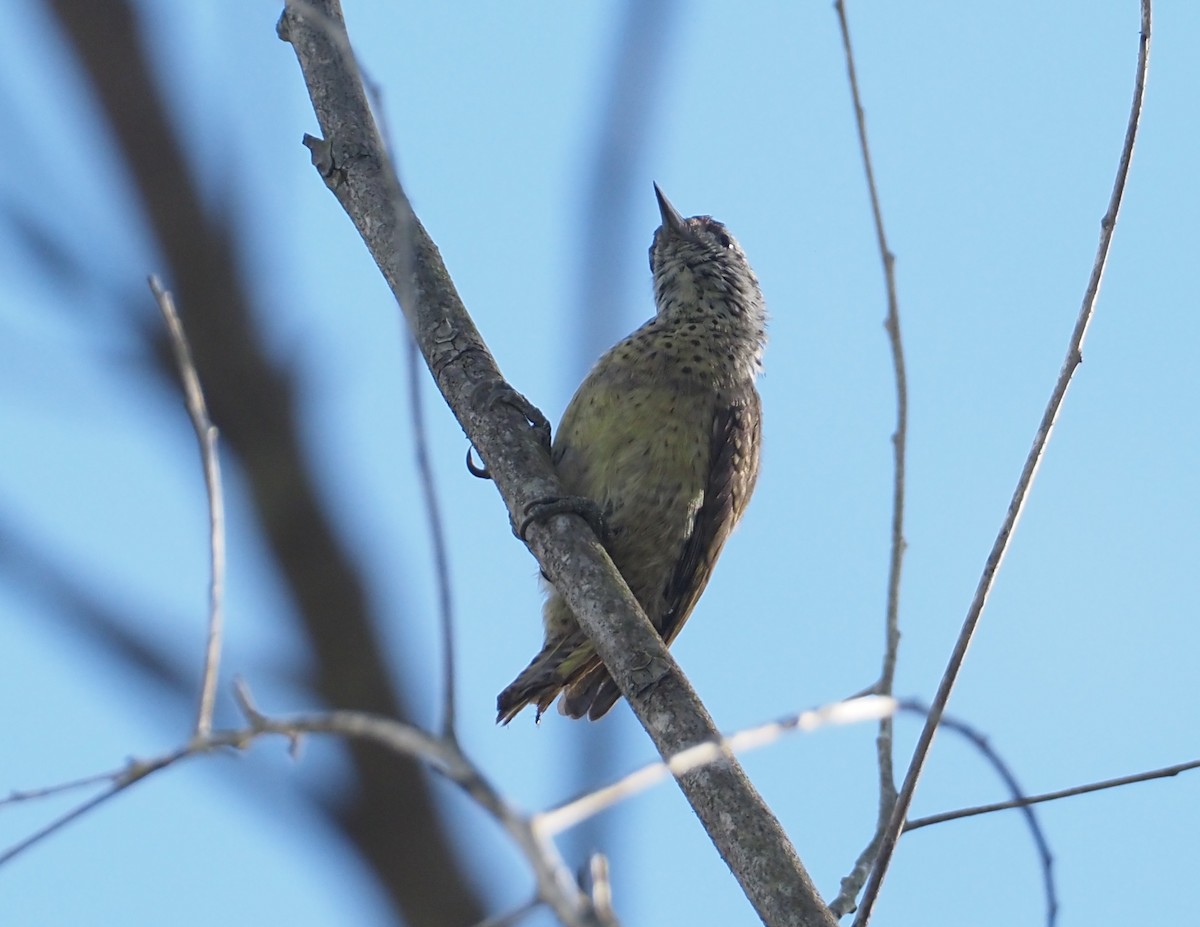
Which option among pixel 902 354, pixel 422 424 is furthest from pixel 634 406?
pixel 422 424

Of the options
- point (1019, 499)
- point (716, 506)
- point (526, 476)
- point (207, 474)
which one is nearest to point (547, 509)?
point (526, 476)

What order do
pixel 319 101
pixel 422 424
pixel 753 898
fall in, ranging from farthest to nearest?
pixel 319 101, pixel 753 898, pixel 422 424

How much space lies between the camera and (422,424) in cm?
149

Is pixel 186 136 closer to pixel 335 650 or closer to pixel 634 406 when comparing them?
pixel 335 650

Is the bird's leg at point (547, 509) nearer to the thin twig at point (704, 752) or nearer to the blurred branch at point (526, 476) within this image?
the blurred branch at point (526, 476)

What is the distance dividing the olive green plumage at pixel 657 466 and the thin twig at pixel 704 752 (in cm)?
265

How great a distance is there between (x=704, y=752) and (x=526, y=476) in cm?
148

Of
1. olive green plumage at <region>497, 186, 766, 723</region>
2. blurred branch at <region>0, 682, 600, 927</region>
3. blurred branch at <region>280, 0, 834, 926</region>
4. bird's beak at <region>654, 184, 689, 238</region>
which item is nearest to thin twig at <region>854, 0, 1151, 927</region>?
blurred branch at <region>280, 0, 834, 926</region>

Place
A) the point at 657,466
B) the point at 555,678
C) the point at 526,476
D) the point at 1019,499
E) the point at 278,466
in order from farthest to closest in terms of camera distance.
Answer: the point at 657,466, the point at 555,678, the point at 526,476, the point at 1019,499, the point at 278,466

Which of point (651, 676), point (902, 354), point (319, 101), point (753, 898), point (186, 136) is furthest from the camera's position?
point (319, 101)

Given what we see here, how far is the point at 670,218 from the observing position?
5.54m

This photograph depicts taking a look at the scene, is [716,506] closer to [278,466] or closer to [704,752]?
[704,752]

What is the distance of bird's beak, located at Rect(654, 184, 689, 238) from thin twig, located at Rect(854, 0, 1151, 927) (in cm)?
318

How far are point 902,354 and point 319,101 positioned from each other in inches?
56.7
